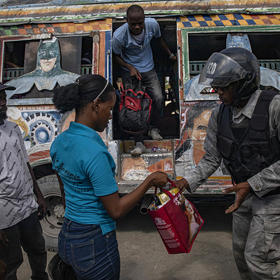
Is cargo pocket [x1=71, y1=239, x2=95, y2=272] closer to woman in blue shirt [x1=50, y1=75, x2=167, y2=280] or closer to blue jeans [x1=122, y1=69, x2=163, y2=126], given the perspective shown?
woman in blue shirt [x1=50, y1=75, x2=167, y2=280]

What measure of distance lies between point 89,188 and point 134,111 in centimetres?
240

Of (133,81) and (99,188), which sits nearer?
(99,188)

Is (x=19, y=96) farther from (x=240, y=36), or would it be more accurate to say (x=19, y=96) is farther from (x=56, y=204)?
(x=240, y=36)

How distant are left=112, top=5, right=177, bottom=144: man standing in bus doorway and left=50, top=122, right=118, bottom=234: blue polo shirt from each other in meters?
2.46

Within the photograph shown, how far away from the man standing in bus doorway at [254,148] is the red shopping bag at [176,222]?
10.5 inches

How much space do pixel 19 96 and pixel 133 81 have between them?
1488 mm


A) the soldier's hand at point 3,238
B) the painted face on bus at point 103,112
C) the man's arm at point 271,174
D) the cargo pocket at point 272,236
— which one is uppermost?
the painted face on bus at point 103,112

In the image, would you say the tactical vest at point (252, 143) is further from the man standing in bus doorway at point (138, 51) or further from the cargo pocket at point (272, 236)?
the man standing in bus doorway at point (138, 51)

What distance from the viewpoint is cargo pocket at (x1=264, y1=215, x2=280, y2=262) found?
71.9 inches

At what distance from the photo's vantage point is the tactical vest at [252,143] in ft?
5.99

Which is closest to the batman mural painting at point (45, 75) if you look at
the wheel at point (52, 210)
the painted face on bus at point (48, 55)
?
the painted face on bus at point (48, 55)

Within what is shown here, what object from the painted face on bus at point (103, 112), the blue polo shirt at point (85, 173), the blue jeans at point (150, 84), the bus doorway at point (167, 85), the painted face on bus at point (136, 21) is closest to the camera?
the blue polo shirt at point (85, 173)

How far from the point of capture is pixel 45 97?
3.83 m

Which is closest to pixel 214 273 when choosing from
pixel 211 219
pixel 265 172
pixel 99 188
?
pixel 211 219
